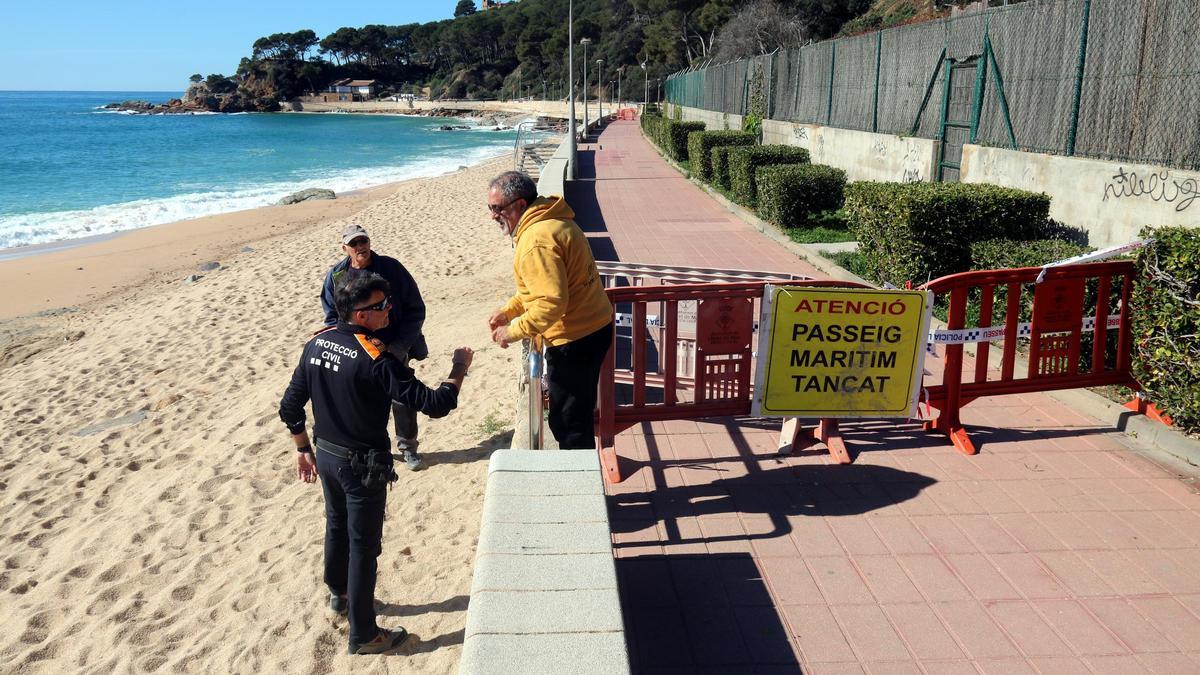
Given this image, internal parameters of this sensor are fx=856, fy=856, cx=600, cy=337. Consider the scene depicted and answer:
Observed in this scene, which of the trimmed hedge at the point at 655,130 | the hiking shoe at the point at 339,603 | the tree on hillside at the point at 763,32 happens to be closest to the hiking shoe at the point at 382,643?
the hiking shoe at the point at 339,603

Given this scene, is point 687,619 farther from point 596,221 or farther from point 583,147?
point 583,147

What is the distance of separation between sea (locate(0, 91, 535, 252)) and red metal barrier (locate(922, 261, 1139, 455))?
23555 millimetres

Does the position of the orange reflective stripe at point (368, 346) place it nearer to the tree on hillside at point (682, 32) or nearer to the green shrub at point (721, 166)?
the green shrub at point (721, 166)

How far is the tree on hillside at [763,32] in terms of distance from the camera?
4738cm

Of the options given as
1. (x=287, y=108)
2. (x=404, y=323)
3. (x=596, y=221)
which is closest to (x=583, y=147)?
(x=596, y=221)

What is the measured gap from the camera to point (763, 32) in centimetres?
4816

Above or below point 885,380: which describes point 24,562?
below

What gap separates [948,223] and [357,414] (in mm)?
6947

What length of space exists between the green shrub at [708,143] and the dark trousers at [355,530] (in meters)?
17.6

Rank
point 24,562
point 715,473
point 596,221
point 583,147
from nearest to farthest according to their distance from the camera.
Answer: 1. point 715,473
2. point 24,562
3. point 596,221
4. point 583,147

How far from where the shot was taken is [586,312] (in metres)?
4.12

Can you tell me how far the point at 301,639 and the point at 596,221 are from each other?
1270cm

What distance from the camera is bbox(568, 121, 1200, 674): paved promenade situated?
3355 mm

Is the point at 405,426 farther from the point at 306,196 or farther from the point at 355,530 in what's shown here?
the point at 306,196
